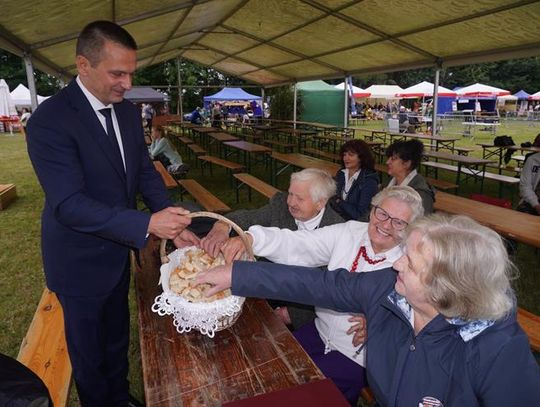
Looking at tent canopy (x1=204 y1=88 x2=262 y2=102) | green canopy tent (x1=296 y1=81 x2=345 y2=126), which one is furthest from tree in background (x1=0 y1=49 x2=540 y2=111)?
green canopy tent (x1=296 y1=81 x2=345 y2=126)

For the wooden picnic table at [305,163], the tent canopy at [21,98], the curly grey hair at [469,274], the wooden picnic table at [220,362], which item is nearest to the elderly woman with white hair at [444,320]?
the curly grey hair at [469,274]

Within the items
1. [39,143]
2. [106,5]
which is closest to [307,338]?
[39,143]

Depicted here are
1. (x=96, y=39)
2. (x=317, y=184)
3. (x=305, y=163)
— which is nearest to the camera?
(x=96, y=39)

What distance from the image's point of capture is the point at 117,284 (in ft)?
6.02

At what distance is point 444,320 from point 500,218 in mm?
2889

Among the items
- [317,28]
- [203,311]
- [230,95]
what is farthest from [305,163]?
[230,95]

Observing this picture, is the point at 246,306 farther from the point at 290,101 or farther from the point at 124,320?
the point at 290,101

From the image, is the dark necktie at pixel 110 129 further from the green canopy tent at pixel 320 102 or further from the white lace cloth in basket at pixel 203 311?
the green canopy tent at pixel 320 102

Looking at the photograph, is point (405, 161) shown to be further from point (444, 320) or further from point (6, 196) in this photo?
point (6, 196)

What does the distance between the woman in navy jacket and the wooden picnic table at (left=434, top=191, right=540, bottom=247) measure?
Result: 0.85m

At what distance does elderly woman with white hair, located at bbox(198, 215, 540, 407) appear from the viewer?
40.5 inches

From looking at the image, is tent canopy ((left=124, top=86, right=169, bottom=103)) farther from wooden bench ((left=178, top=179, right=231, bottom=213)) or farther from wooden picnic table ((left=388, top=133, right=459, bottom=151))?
wooden bench ((left=178, top=179, right=231, bottom=213))

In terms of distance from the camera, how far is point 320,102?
71.7ft

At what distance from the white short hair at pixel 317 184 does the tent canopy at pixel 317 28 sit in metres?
3.76
